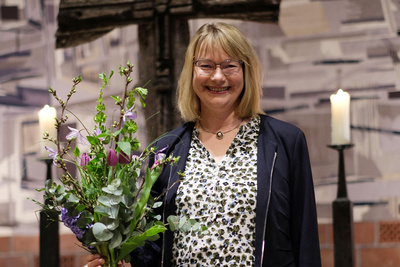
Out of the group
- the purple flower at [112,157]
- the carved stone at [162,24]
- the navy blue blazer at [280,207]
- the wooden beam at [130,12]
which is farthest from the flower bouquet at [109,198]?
the wooden beam at [130,12]

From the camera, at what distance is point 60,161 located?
4.24ft

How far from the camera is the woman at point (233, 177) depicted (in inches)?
57.0

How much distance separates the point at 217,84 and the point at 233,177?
0.87 ft

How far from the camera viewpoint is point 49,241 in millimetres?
2203

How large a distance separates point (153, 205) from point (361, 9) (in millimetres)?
1414

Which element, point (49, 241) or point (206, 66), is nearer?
point (206, 66)

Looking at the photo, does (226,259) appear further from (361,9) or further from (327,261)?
(361,9)

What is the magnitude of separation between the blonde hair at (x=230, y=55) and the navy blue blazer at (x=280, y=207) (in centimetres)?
11

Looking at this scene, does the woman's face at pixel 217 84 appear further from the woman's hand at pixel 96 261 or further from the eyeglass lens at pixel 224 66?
the woman's hand at pixel 96 261

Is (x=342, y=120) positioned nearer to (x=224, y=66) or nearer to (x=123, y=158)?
(x=224, y=66)

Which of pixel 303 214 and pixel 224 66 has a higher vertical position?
pixel 224 66

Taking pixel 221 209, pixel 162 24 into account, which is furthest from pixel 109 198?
pixel 162 24

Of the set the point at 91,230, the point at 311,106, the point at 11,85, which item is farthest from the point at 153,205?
the point at 11,85

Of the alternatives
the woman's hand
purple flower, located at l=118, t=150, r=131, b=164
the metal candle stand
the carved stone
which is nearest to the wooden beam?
the carved stone
